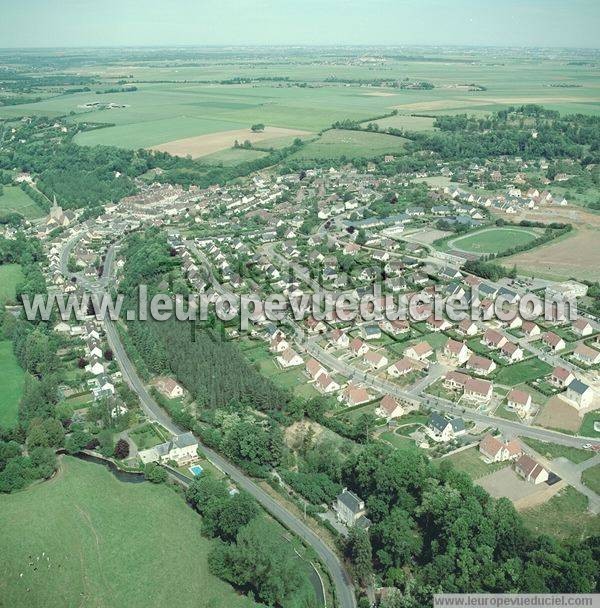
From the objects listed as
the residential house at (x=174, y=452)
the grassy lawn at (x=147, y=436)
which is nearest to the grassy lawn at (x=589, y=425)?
the residential house at (x=174, y=452)

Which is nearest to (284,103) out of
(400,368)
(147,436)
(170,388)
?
(400,368)

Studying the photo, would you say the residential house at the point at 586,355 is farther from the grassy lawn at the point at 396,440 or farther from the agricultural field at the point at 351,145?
the agricultural field at the point at 351,145

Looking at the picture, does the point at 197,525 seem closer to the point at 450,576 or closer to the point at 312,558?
the point at 312,558

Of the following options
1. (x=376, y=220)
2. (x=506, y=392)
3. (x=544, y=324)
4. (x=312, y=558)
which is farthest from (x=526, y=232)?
(x=312, y=558)

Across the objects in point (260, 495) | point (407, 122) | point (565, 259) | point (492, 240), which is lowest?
point (260, 495)

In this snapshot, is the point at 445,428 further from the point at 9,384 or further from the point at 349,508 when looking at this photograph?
the point at 9,384

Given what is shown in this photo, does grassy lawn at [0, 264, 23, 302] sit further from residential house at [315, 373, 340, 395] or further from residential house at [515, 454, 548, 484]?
residential house at [515, 454, 548, 484]

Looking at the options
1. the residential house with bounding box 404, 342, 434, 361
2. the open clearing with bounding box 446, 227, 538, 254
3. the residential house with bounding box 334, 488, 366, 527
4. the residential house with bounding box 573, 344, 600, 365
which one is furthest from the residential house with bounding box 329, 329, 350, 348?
the open clearing with bounding box 446, 227, 538, 254
